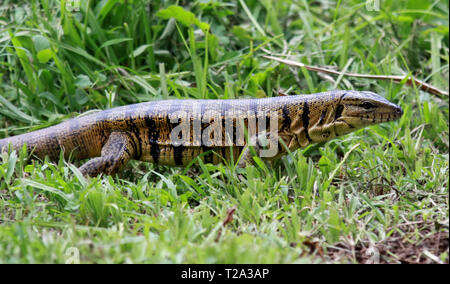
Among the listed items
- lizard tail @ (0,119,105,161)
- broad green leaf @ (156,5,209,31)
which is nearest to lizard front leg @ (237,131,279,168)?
lizard tail @ (0,119,105,161)

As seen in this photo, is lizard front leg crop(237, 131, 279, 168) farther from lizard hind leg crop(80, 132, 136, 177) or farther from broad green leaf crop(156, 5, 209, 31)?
broad green leaf crop(156, 5, 209, 31)

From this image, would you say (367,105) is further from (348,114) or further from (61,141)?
(61,141)

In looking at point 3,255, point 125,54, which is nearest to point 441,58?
point 125,54

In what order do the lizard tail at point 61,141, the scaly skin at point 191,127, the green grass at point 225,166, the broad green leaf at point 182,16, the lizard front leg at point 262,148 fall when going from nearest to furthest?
the green grass at point 225,166, the lizard front leg at point 262,148, the scaly skin at point 191,127, the lizard tail at point 61,141, the broad green leaf at point 182,16

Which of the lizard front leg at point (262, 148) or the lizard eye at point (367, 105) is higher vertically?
the lizard eye at point (367, 105)

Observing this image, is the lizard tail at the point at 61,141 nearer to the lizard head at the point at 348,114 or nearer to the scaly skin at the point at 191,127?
the scaly skin at the point at 191,127

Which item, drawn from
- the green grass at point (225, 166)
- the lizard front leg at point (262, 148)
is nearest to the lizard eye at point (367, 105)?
the green grass at point (225, 166)

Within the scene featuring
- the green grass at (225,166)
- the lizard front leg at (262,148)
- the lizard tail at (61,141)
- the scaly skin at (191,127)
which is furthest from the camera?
the lizard tail at (61,141)

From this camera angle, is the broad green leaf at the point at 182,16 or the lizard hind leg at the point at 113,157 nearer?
the lizard hind leg at the point at 113,157
